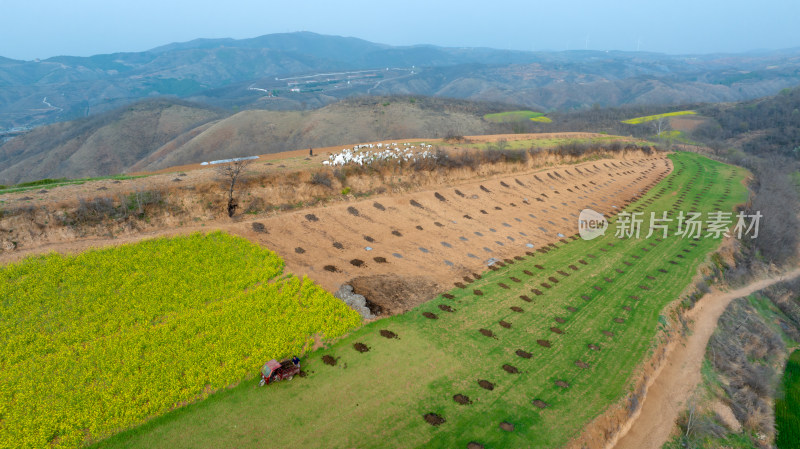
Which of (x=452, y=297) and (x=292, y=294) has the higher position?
(x=292, y=294)

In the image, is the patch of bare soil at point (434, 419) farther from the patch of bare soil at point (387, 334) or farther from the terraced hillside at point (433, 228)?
the terraced hillside at point (433, 228)

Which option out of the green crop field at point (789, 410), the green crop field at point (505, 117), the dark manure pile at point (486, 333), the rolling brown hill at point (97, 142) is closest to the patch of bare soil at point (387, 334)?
the dark manure pile at point (486, 333)

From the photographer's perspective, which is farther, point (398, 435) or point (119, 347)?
point (119, 347)

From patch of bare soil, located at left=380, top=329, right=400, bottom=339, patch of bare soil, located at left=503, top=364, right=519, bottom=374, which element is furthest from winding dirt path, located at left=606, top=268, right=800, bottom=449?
patch of bare soil, located at left=380, top=329, right=400, bottom=339

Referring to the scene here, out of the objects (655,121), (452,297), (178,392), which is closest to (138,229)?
(178,392)

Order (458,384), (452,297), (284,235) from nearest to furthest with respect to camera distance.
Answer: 1. (458,384)
2. (452,297)
3. (284,235)

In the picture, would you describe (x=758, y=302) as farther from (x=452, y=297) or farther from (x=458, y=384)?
(x=458, y=384)

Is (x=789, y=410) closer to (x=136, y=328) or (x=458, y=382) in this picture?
(x=458, y=382)
